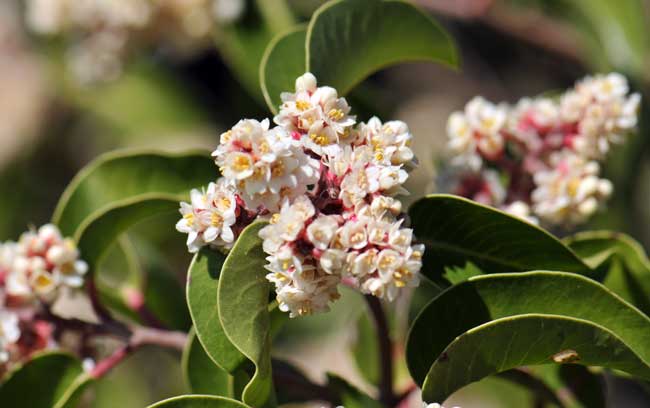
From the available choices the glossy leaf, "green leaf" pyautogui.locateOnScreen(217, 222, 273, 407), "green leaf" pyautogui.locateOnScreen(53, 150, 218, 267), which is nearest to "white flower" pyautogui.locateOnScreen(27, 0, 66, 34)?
the glossy leaf

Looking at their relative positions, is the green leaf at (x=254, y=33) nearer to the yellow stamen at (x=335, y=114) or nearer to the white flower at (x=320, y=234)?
the yellow stamen at (x=335, y=114)

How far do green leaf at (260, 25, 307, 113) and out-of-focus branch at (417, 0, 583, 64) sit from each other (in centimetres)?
193

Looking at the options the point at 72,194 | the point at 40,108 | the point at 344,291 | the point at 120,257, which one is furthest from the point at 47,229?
the point at 40,108

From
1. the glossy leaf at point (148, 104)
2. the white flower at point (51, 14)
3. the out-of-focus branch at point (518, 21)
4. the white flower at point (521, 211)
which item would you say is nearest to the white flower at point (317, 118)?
the white flower at point (521, 211)

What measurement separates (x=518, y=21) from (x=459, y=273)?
218cm

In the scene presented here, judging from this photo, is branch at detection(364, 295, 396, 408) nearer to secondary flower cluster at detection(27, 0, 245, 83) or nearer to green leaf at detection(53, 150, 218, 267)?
green leaf at detection(53, 150, 218, 267)

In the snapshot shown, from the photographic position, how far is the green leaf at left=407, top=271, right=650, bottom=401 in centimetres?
120

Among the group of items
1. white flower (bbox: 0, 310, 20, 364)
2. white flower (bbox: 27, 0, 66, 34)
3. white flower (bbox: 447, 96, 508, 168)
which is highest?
white flower (bbox: 27, 0, 66, 34)

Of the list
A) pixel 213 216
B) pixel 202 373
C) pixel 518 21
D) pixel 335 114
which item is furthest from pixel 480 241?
pixel 518 21

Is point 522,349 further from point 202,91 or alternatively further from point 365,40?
point 202,91

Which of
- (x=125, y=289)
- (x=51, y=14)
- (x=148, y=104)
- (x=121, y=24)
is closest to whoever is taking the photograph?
(x=125, y=289)

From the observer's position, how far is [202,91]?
170 inches

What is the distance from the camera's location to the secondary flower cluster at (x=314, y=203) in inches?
46.1

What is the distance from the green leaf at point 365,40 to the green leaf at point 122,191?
1.10 ft
